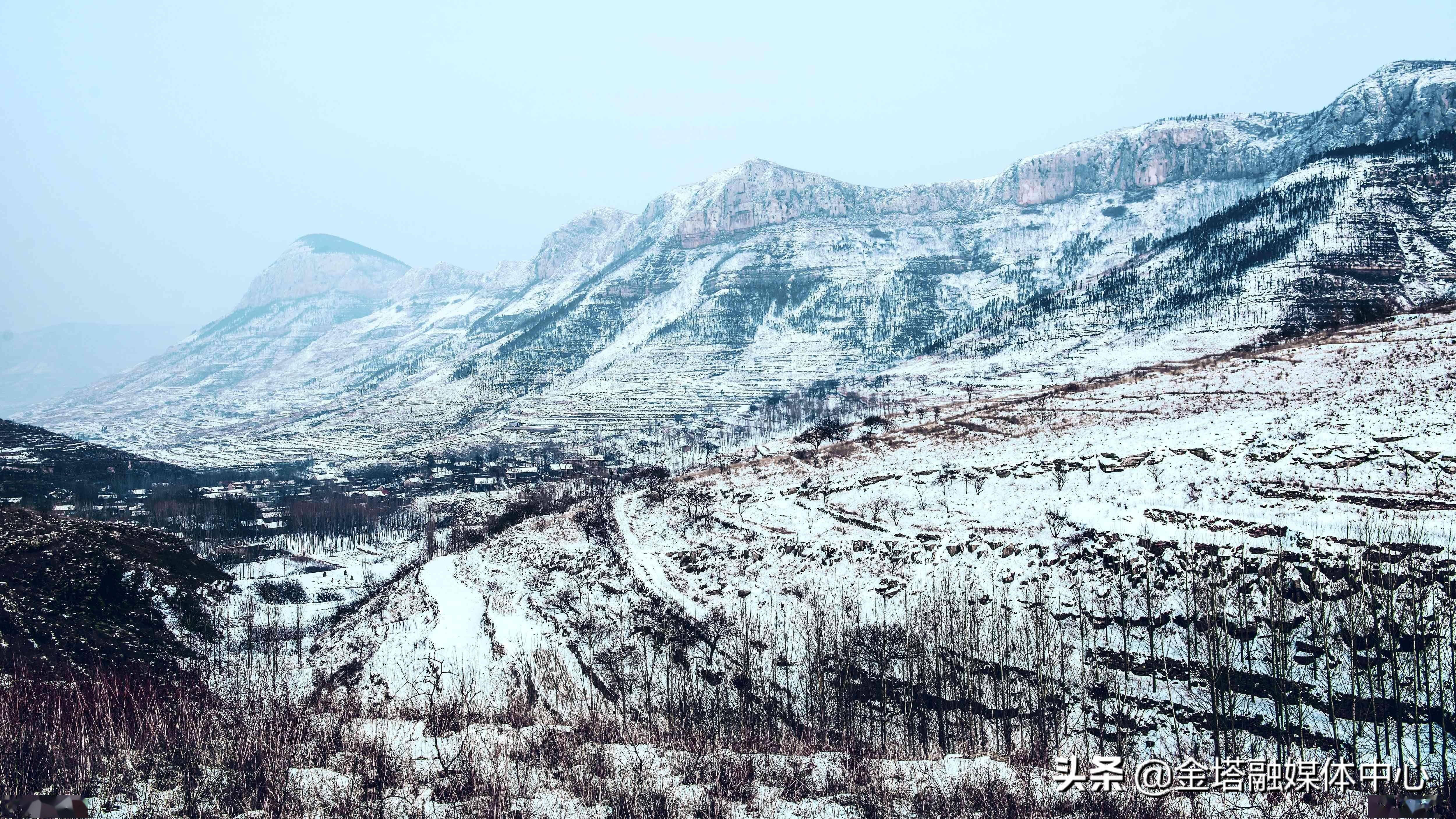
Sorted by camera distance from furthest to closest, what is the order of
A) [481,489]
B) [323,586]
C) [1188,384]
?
[481,489], [323,586], [1188,384]

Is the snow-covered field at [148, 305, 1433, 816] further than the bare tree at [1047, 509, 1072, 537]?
No

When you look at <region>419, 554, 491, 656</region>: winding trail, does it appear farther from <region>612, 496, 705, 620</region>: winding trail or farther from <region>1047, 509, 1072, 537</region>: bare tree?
<region>1047, 509, 1072, 537</region>: bare tree

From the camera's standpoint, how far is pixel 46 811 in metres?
9.07

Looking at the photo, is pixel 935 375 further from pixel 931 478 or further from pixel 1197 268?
pixel 931 478

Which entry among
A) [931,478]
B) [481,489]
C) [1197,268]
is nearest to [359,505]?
[481,489]

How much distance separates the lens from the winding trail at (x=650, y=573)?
32156 millimetres

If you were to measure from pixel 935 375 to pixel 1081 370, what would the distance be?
3458 cm

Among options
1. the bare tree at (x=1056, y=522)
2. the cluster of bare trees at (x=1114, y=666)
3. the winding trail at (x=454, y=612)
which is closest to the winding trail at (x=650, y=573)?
the cluster of bare trees at (x=1114, y=666)

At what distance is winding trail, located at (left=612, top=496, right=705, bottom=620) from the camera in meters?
32.2

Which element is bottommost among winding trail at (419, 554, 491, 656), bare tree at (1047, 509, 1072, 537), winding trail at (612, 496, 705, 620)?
winding trail at (419, 554, 491, 656)

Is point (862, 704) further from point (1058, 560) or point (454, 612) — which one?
point (454, 612)

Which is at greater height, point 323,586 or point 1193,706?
point 1193,706

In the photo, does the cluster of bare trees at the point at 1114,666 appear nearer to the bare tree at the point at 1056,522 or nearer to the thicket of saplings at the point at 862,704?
the thicket of saplings at the point at 862,704

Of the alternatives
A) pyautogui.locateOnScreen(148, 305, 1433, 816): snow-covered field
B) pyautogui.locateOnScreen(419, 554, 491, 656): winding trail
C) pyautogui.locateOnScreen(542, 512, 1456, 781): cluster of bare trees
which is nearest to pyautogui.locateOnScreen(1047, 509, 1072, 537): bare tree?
pyautogui.locateOnScreen(148, 305, 1433, 816): snow-covered field
